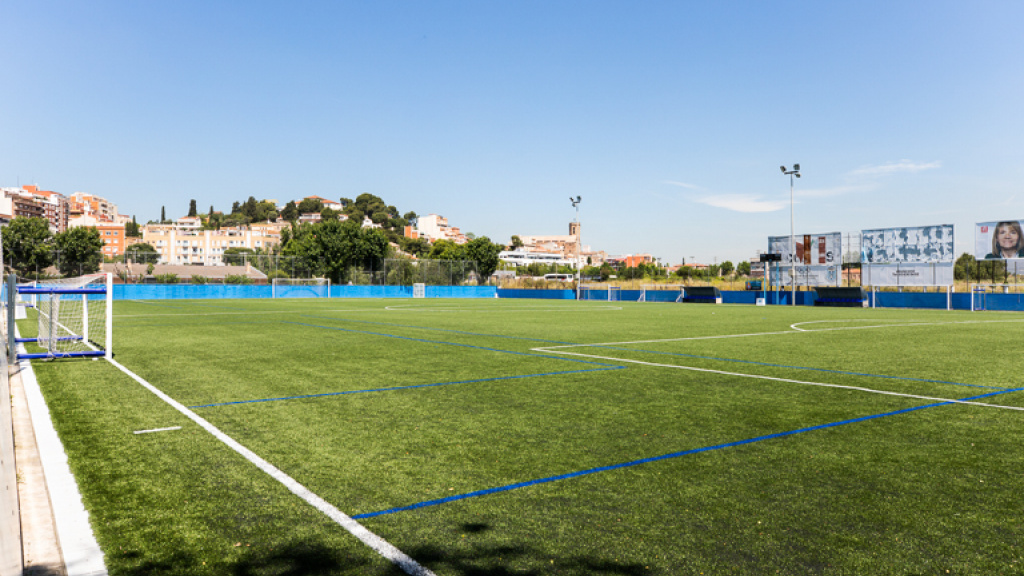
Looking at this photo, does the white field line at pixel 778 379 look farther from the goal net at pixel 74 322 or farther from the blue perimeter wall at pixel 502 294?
the blue perimeter wall at pixel 502 294

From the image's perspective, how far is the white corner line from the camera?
331cm

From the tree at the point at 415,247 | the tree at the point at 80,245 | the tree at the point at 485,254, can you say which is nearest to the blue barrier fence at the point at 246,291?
the tree at the point at 485,254

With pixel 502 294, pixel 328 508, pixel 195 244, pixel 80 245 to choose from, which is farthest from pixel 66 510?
pixel 195 244

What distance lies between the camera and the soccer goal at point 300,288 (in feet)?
185

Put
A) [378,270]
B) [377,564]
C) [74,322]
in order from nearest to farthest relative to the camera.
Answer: [377,564], [74,322], [378,270]

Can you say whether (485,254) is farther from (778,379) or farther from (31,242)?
(778,379)

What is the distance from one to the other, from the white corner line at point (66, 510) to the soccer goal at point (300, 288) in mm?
52268

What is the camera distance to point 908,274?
5169 centimetres

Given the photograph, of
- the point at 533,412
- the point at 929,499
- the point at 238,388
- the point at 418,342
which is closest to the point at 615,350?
the point at 418,342

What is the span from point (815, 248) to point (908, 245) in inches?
301

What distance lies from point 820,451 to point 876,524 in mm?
1708

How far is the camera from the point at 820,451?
5.50 m

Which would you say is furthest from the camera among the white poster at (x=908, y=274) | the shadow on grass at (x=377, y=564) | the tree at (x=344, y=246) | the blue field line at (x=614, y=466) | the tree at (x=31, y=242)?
the tree at (x=31, y=242)

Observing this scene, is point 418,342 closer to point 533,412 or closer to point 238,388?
point 238,388
